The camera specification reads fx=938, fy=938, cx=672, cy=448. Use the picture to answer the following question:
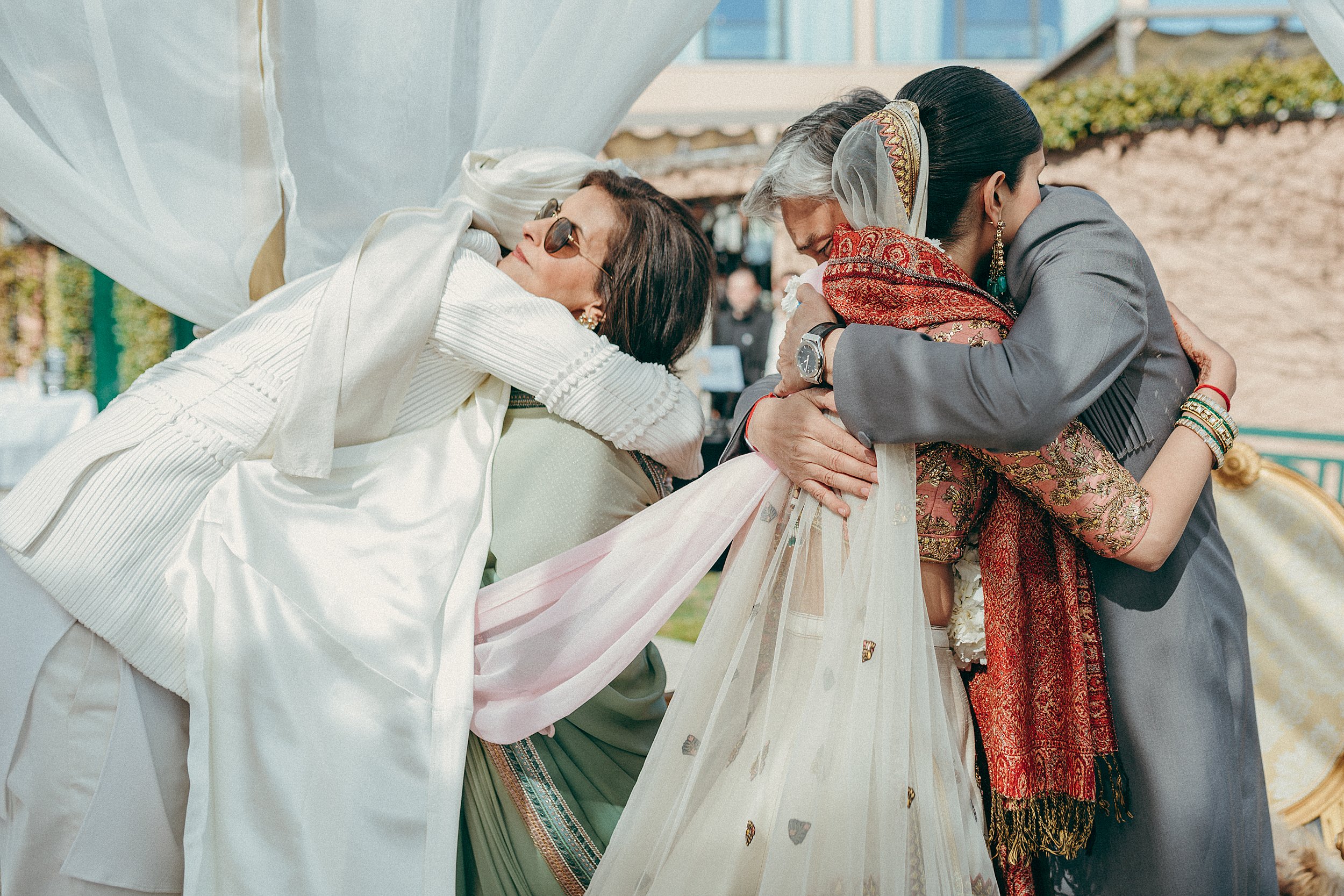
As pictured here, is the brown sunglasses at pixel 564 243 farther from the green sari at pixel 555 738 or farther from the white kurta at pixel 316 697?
the white kurta at pixel 316 697

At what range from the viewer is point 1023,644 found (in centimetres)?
137

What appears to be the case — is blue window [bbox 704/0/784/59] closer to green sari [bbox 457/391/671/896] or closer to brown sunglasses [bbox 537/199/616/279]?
brown sunglasses [bbox 537/199/616/279]

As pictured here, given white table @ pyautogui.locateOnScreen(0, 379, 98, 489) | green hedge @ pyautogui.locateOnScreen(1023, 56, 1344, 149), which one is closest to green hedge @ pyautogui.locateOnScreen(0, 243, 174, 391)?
white table @ pyautogui.locateOnScreen(0, 379, 98, 489)

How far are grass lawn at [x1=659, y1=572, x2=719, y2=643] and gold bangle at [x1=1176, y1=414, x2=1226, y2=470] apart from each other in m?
3.09

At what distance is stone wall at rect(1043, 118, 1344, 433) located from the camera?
7.08m

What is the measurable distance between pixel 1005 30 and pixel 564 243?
1484 centimetres

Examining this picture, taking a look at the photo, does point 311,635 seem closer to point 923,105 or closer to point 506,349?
point 506,349

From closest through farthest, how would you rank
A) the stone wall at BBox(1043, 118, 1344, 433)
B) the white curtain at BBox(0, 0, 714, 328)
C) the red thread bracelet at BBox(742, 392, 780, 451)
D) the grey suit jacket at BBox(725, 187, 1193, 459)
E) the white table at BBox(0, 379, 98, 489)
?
1. the grey suit jacket at BBox(725, 187, 1193, 459)
2. the red thread bracelet at BBox(742, 392, 780, 451)
3. the white curtain at BBox(0, 0, 714, 328)
4. the white table at BBox(0, 379, 98, 489)
5. the stone wall at BBox(1043, 118, 1344, 433)

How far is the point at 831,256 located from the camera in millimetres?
1447

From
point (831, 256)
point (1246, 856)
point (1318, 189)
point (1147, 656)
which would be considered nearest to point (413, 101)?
point (831, 256)

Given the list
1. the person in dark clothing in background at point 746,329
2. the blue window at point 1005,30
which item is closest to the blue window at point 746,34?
the blue window at point 1005,30

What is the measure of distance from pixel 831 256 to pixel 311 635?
3.41ft

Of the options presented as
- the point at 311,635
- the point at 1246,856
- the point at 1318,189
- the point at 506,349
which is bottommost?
the point at 1318,189

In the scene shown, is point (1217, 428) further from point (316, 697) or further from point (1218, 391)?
point (316, 697)
